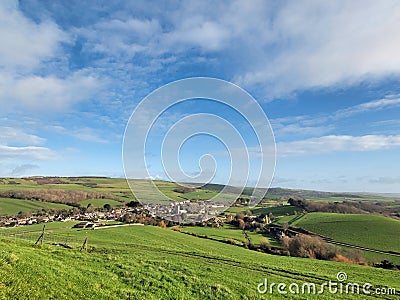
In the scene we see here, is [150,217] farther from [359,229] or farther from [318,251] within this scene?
[359,229]

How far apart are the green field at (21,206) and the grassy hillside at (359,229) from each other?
72223 millimetres

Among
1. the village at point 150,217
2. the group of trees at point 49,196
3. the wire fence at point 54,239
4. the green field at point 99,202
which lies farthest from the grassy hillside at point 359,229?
the group of trees at point 49,196

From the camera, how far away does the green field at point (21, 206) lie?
2867 inches

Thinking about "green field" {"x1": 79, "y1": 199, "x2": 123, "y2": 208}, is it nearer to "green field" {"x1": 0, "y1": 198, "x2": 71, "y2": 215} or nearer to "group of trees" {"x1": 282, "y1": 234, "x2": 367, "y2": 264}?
"green field" {"x1": 0, "y1": 198, "x2": 71, "y2": 215}

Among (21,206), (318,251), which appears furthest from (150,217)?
(21,206)

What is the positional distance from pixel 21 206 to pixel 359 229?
291 feet

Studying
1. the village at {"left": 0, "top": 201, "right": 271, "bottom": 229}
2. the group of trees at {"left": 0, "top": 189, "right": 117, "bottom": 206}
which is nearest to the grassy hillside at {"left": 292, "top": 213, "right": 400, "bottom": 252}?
the village at {"left": 0, "top": 201, "right": 271, "bottom": 229}

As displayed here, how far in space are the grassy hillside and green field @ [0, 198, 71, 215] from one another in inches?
2843

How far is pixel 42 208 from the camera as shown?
80.4 meters

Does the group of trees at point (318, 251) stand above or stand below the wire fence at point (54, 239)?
below

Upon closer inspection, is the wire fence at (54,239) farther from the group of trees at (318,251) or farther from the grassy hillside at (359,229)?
the grassy hillside at (359,229)

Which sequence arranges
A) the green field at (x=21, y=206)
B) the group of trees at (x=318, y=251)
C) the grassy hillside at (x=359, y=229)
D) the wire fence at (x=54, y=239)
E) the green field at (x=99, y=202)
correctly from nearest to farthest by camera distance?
the wire fence at (x=54, y=239) < the group of trees at (x=318, y=251) < the grassy hillside at (x=359, y=229) < the green field at (x=21, y=206) < the green field at (x=99, y=202)

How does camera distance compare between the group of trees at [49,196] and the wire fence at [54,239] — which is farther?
the group of trees at [49,196]

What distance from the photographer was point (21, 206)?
77875mm
